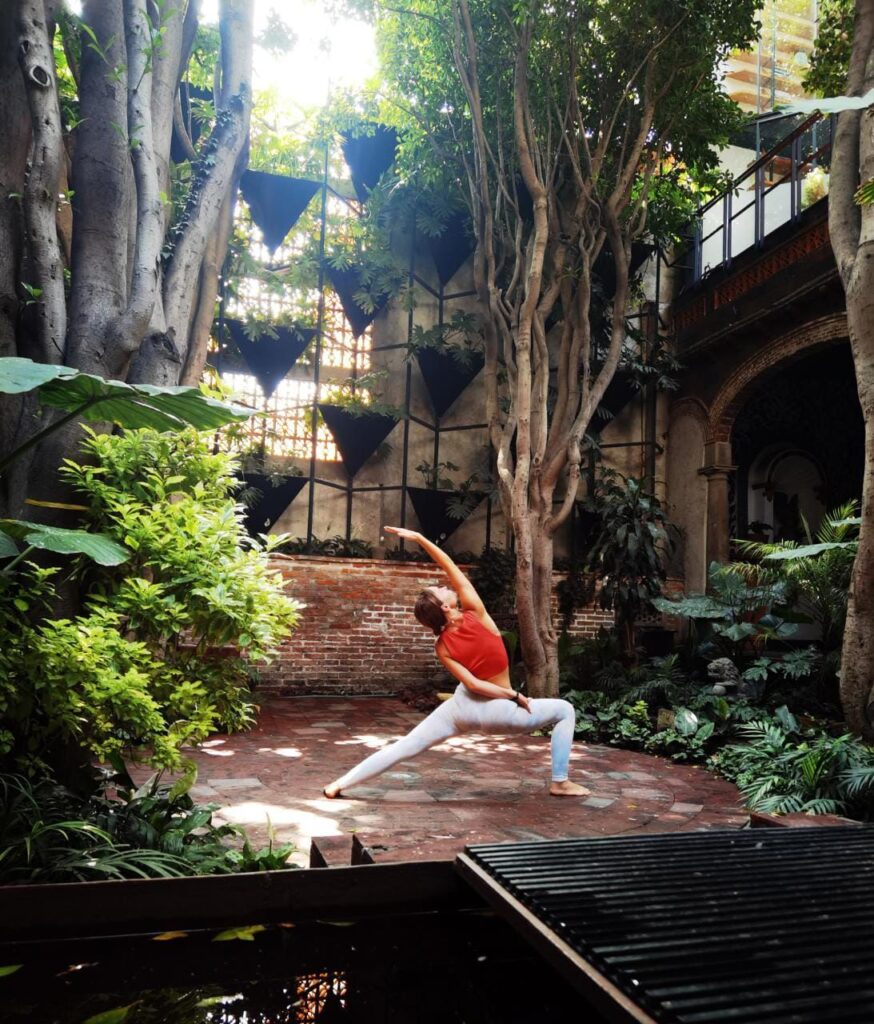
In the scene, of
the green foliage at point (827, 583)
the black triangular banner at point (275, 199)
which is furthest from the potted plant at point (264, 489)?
the green foliage at point (827, 583)

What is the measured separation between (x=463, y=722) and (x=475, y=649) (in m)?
0.41

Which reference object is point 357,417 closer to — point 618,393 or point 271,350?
point 271,350

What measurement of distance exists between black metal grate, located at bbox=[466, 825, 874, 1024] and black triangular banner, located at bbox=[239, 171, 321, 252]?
10.0 meters

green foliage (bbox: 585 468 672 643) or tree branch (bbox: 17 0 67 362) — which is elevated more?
tree branch (bbox: 17 0 67 362)

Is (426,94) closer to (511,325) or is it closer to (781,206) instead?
(511,325)

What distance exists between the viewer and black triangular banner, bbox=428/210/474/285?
1184cm

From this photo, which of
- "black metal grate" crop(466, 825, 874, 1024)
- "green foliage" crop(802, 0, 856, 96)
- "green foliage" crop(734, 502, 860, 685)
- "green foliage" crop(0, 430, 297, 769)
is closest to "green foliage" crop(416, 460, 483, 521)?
"green foliage" crop(734, 502, 860, 685)

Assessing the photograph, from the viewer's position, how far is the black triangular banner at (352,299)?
11.7 meters

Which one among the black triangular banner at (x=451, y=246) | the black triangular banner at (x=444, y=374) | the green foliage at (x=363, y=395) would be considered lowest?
the green foliage at (x=363, y=395)

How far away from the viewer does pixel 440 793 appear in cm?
462

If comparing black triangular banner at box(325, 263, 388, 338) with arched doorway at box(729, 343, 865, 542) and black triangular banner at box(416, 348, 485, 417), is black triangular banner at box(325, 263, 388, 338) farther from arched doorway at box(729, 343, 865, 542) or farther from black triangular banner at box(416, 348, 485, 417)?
arched doorway at box(729, 343, 865, 542)

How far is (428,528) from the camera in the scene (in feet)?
38.0

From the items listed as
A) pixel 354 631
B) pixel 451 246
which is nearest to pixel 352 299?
pixel 451 246

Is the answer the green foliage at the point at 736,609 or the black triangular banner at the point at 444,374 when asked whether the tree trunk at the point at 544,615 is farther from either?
the black triangular banner at the point at 444,374
